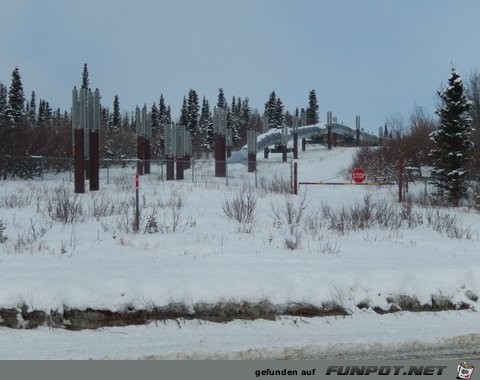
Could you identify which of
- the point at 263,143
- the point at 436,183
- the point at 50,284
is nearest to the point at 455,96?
the point at 436,183

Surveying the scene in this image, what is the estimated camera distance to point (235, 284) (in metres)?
6.83

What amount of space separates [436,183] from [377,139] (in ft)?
171

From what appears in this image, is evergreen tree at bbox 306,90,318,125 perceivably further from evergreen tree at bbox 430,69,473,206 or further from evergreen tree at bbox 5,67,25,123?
evergreen tree at bbox 430,69,473,206

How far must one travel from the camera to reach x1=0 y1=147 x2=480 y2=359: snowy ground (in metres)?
5.72

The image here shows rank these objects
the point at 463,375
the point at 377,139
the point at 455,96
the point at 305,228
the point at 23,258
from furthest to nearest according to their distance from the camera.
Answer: the point at 377,139 → the point at 455,96 → the point at 305,228 → the point at 23,258 → the point at 463,375

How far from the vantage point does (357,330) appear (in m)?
6.28

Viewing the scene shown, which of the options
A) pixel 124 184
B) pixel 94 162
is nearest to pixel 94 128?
pixel 94 162

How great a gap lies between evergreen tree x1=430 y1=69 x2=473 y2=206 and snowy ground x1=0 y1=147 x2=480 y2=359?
46.1ft

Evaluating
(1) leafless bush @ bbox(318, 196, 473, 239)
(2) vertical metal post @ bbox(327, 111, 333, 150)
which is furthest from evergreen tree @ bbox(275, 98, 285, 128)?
(1) leafless bush @ bbox(318, 196, 473, 239)

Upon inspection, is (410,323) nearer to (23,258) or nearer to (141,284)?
(141,284)

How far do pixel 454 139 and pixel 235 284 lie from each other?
2014 centimetres

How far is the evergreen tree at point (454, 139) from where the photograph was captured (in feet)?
78.6

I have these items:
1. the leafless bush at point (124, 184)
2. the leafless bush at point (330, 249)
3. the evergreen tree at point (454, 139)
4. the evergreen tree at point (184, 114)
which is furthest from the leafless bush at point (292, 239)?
the evergreen tree at point (184, 114)

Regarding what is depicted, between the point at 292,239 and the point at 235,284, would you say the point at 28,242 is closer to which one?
the point at 235,284
